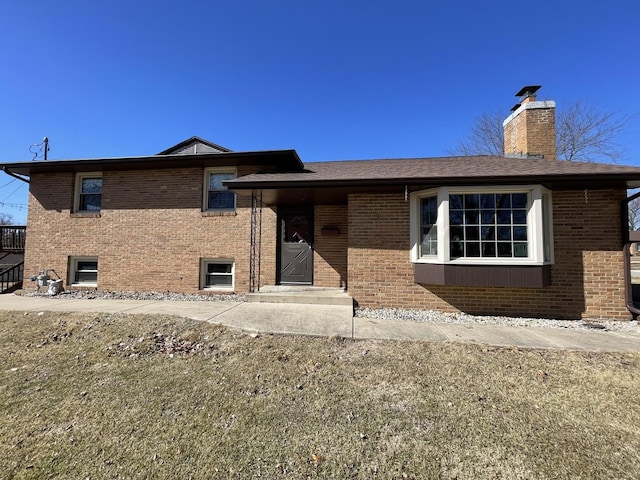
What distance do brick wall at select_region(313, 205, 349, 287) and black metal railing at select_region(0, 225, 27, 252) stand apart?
417 inches

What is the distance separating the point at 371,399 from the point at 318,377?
68 centimetres

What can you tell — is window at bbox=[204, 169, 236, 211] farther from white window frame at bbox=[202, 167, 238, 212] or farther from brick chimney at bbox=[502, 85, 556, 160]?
brick chimney at bbox=[502, 85, 556, 160]

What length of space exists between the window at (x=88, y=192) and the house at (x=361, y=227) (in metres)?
0.04

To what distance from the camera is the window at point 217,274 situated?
8711 millimetres

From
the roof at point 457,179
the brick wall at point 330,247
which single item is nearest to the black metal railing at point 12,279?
the roof at point 457,179

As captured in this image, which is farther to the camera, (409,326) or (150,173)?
(150,173)

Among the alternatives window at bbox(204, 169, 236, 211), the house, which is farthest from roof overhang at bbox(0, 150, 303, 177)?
window at bbox(204, 169, 236, 211)

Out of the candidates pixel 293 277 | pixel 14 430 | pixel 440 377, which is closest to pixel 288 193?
pixel 293 277

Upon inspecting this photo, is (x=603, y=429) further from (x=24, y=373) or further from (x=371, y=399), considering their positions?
(x=24, y=373)

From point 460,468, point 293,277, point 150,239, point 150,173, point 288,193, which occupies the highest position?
point 150,173

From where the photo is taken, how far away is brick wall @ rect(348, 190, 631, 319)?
602cm

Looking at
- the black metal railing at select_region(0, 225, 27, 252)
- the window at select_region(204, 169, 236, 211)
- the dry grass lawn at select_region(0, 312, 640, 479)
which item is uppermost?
the window at select_region(204, 169, 236, 211)

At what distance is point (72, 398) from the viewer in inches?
116

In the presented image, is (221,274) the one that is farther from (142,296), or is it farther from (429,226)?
(429,226)
